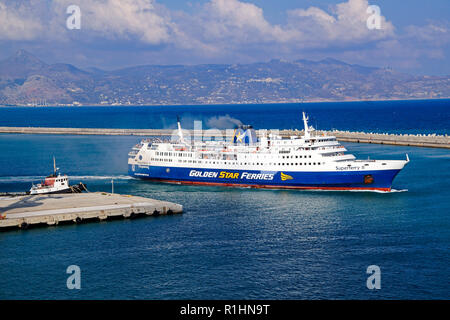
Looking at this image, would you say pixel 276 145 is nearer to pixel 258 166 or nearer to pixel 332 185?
pixel 258 166

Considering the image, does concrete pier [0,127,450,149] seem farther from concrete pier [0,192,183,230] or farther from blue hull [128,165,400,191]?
concrete pier [0,192,183,230]

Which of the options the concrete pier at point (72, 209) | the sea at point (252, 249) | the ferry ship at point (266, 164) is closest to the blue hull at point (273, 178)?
the ferry ship at point (266, 164)

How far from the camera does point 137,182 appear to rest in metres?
62.4

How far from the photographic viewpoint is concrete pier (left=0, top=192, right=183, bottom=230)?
4056 cm

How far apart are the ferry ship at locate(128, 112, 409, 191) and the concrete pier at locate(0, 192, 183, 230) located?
14.4 meters

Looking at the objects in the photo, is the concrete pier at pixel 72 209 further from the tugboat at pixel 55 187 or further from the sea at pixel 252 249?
the tugboat at pixel 55 187

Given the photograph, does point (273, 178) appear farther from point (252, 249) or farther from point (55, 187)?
point (252, 249)

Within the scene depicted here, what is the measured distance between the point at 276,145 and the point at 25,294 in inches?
1352

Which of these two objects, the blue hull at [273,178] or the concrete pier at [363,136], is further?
the concrete pier at [363,136]

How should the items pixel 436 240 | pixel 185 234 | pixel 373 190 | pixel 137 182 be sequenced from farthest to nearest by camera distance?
pixel 137 182, pixel 373 190, pixel 185 234, pixel 436 240

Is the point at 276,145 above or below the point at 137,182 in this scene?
above

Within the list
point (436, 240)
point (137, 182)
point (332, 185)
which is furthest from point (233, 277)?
point (137, 182)

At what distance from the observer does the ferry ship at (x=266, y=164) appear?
5312 cm

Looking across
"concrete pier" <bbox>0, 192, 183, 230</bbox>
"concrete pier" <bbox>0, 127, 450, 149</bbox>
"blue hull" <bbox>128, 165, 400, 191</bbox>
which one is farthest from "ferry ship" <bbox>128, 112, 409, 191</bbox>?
"concrete pier" <bbox>0, 192, 183, 230</bbox>
